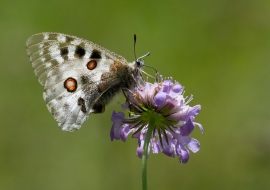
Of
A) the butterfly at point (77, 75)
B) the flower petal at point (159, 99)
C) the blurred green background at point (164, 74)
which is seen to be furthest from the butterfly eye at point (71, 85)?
the blurred green background at point (164, 74)


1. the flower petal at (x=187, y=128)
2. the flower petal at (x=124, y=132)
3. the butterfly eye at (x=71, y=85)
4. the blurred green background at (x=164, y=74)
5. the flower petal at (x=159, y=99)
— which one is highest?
the blurred green background at (x=164, y=74)

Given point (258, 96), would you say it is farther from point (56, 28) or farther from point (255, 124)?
point (56, 28)

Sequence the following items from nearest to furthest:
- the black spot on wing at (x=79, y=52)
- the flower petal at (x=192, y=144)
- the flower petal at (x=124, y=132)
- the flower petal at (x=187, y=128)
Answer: the flower petal at (x=187, y=128)
the flower petal at (x=192, y=144)
the flower petal at (x=124, y=132)
the black spot on wing at (x=79, y=52)

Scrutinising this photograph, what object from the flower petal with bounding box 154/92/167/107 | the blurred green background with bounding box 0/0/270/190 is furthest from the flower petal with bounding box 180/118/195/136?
the blurred green background with bounding box 0/0/270/190

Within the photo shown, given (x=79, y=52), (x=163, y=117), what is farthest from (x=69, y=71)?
(x=163, y=117)

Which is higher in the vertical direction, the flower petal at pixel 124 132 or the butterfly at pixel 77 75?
the butterfly at pixel 77 75

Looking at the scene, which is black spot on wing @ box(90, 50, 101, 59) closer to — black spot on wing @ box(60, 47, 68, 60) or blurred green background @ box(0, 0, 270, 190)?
black spot on wing @ box(60, 47, 68, 60)

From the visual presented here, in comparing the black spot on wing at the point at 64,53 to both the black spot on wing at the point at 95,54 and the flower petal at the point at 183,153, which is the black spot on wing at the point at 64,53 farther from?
the flower petal at the point at 183,153

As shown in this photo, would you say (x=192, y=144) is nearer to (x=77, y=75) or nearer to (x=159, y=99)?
(x=159, y=99)
